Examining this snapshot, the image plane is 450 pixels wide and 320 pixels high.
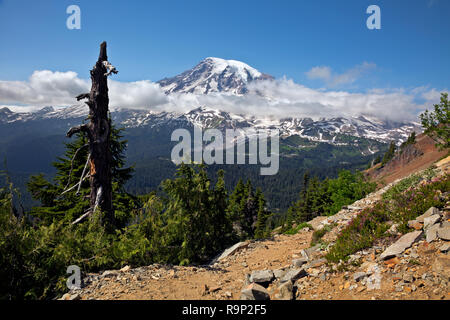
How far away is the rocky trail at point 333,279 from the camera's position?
4559 millimetres

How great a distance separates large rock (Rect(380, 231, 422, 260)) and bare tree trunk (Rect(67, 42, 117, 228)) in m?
8.03

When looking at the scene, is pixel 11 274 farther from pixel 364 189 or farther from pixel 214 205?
pixel 364 189

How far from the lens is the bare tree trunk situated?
7.77 metres

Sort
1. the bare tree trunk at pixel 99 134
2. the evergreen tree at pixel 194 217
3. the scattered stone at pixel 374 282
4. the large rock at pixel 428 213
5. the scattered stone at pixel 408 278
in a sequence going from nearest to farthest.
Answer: the scattered stone at pixel 408 278, the scattered stone at pixel 374 282, the large rock at pixel 428 213, the bare tree trunk at pixel 99 134, the evergreen tree at pixel 194 217

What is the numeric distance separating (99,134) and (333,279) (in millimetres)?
7975

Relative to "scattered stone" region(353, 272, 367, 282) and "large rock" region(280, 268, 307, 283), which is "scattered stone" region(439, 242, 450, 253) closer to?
"scattered stone" region(353, 272, 367, 282)

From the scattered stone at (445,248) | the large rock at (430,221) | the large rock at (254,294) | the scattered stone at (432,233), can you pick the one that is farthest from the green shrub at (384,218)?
the large rock at (254,294)

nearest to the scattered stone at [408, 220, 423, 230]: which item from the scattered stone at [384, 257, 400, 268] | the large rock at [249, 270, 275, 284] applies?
the scattered stone at [384, 257, 400, 268]

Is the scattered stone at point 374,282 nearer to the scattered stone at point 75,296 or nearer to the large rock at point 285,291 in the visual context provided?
the large rock at point 285,291

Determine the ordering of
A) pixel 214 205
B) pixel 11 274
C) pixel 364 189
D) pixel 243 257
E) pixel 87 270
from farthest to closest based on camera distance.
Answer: pixel 364 189 → pixel 214 205 → pixel 243 257 → pixel 87 270 → pixel 11 274

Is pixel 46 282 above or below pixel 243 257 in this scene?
above

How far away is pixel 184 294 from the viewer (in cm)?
543
